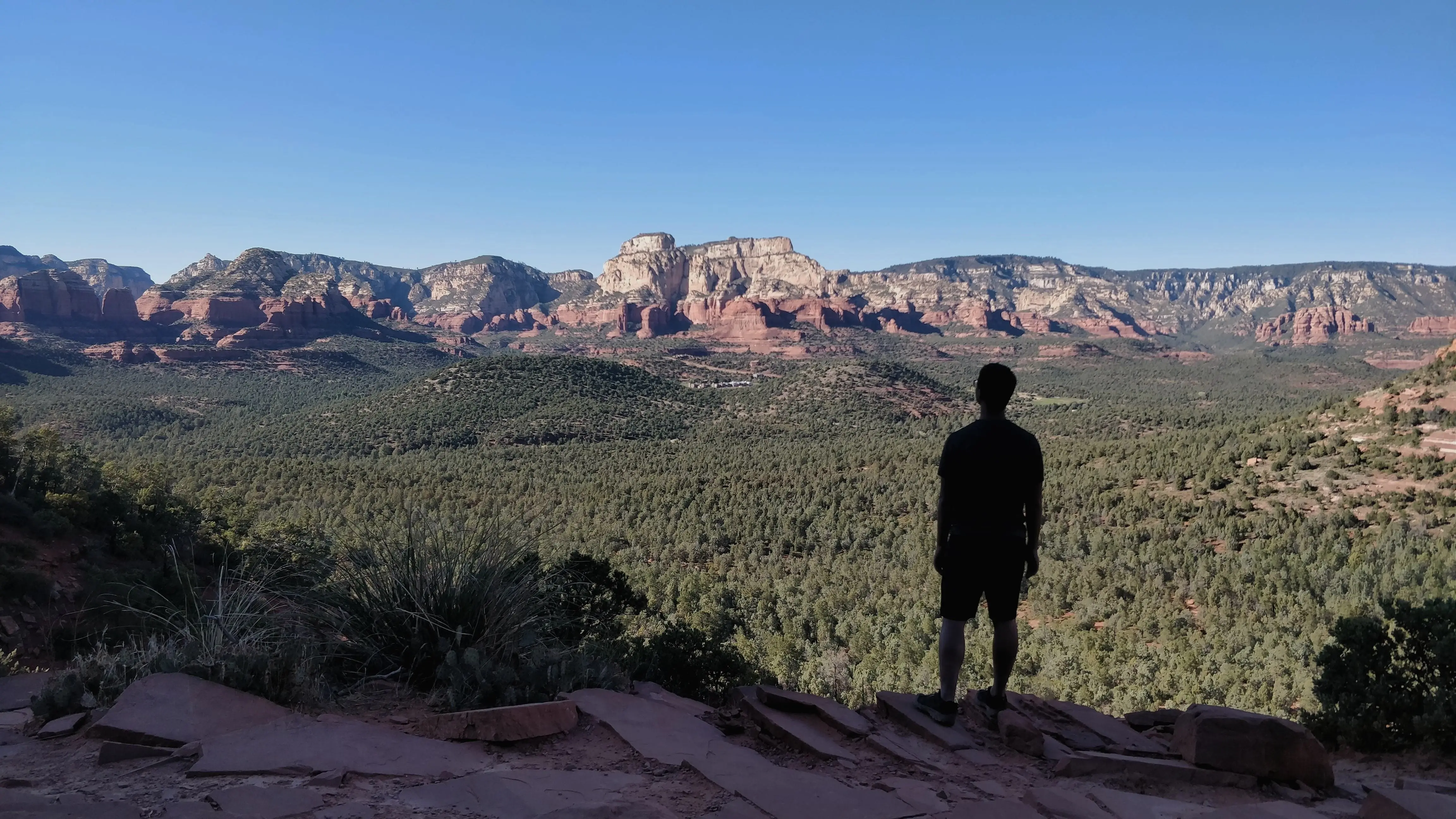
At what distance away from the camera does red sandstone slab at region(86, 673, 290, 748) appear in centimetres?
345

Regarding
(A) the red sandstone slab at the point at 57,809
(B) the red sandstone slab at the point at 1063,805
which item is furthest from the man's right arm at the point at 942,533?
(A) the red sandstone slab at the point at 57,809

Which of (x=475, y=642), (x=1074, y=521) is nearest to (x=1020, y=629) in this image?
(x=1074, y=521)

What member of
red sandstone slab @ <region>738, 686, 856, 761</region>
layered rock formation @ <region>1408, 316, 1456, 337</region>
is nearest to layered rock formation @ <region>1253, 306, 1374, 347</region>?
layered rock formation @ <region>1408, 316, 1456, 337</region>

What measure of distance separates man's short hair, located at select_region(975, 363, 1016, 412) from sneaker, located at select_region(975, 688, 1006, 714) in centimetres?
185

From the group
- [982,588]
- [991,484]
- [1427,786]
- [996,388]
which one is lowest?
[1427,786]

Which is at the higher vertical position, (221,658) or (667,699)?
(221,658)

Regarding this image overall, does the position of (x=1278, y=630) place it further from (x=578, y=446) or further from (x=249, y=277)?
(x=249, y=277)

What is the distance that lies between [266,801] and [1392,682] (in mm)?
6726

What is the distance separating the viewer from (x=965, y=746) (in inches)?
168

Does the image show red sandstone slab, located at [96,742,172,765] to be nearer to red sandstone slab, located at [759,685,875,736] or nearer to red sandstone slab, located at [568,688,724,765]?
red sandstone slab, located at [568,688,724,765]

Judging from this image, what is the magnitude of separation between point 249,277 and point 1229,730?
550 ft

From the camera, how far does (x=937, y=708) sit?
4652 millimetres

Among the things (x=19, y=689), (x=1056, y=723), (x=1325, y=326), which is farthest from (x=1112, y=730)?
(x=1325, y=326)

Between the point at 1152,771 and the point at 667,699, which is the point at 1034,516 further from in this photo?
the point at 667,699
